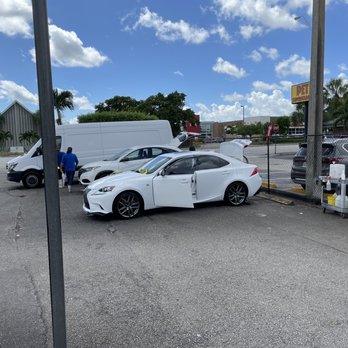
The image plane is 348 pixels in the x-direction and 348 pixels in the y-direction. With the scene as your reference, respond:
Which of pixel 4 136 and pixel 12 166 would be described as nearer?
pixel 12 166

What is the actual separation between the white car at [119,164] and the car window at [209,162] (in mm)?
4276

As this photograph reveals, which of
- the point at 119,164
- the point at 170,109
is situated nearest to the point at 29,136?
the point at 170,109

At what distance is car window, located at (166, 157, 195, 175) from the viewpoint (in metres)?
8.73

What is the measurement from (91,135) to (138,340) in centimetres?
1312

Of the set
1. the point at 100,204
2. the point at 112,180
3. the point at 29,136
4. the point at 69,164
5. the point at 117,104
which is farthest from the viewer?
the point at 117,104

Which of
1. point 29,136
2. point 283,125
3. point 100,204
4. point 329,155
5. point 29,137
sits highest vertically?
point 283,125

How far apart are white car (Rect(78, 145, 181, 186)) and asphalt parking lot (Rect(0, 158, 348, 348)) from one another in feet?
16.6

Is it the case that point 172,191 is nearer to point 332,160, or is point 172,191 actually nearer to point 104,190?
point 104,190

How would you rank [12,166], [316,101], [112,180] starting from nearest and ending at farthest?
[112,180] < [316,101] < [12,166]

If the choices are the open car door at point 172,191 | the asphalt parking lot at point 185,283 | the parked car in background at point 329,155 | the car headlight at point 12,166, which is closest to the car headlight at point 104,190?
the asphalt parking lot at point 185,283

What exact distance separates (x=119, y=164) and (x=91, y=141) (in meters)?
2.97

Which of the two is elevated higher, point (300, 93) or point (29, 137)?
point (300, 93)

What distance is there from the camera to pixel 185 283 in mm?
4449

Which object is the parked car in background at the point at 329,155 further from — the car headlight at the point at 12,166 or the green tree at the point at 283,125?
the green tree at the point at 283,125
